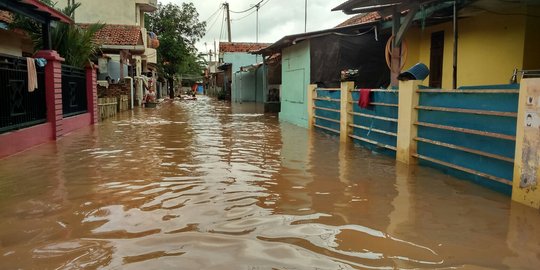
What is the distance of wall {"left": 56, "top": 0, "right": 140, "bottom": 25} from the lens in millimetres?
29906

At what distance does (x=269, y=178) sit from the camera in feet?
21.8

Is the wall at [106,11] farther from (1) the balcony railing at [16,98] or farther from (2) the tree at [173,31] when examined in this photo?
(1) the balcony railing at [16,98]

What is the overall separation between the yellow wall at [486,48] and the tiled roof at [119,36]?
16077 mm

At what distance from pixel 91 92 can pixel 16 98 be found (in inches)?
270

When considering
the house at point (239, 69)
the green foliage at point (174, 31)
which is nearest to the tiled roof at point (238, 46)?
the house at point (239, 69)

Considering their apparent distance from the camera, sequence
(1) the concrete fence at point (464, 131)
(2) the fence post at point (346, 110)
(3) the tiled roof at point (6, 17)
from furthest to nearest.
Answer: (3) the tiled roof at point (6, 17) → (2) the fence post at point (346, 110) → (1) the concrete fence at point (464, 131)

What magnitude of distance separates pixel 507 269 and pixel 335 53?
38.2 ft

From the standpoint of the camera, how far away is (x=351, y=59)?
1434 centimetres

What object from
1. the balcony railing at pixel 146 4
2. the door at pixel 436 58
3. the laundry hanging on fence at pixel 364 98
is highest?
the balcony railing at pixel 146 4

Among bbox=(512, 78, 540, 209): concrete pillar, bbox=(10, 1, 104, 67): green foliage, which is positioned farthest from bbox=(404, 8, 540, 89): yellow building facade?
bbox=(10, 1, 104, 67): green foliage

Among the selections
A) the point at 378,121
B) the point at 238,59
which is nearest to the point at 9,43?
the point at 378,121

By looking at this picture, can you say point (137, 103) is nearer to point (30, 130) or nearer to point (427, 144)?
point (30, 130)

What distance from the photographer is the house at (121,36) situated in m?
22.7

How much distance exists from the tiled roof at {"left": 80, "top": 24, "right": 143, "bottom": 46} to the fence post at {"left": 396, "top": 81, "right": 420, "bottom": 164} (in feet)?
58.2
